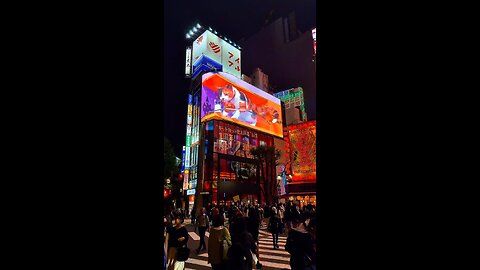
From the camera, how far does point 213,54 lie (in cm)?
5297

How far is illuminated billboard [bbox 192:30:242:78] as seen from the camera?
52.1 meters

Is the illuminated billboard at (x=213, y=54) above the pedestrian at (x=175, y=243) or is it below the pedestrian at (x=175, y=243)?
above

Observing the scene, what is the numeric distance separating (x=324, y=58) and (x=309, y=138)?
16123mm

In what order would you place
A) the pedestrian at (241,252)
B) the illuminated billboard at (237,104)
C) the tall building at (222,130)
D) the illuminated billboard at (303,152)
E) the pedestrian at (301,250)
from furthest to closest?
the illuminated billboard at (237,104) → the tall building at (222,130) → the illuminated billboard at (303,152) → the pedestrian at (241,252) → the pedestrian at (301,250)

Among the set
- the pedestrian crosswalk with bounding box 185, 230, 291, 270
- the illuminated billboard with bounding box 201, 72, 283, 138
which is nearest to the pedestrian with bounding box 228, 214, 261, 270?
the pedestrian crosswalk with bounding box 185, 230, 291, 270

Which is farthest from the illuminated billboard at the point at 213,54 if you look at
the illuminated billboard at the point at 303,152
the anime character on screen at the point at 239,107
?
the illuminated billboard at the point at 303,152

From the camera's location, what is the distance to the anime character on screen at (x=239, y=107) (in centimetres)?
4505

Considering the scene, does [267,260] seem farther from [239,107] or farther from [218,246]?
[239,107]

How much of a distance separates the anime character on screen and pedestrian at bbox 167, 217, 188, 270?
128 ft

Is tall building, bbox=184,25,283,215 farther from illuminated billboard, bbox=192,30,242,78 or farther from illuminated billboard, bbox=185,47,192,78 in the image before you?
illuminated billboard, bbox=185,47,192,78

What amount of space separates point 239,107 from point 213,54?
12668 mm

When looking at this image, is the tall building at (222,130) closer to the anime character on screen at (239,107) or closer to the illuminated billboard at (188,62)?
the anime character on screen at (239,107)

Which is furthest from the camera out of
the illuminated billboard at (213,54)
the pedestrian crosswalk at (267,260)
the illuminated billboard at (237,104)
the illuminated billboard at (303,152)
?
the illuminated billboard at (213,54)

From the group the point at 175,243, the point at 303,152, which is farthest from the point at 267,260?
the point at 303,152
